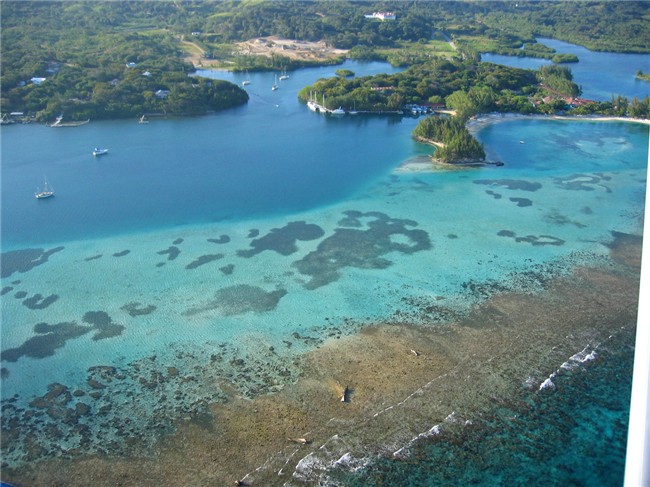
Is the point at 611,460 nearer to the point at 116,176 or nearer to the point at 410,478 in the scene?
the point at 410,478

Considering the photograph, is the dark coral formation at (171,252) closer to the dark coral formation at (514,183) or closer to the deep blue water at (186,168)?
the deep blue water at (186,168)

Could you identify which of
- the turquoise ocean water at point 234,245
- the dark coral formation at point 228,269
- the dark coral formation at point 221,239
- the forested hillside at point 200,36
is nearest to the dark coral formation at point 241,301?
the turquoise ocean water at point 234,245

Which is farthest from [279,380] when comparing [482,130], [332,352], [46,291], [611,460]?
[482,130]

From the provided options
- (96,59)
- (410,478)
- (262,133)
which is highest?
(96,59)

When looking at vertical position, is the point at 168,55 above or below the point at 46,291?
above

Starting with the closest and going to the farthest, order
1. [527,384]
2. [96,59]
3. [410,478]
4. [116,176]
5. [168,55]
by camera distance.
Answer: [410,478], [527,384], [116,176], [96,59], [168,55]

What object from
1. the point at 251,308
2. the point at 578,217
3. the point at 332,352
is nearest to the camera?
the point at 332,352

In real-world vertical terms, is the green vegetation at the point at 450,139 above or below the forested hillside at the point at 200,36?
below
